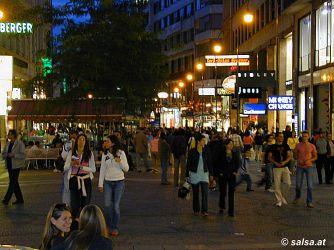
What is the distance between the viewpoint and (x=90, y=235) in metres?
5.01

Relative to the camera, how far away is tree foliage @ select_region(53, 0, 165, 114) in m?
26.0

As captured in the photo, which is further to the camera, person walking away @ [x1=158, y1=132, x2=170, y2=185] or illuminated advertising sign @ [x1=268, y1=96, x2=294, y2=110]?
illuminated advertising sign @ [x1=268, y1=96, x2=294, y2=110]

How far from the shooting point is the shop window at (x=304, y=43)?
3729 centimetres

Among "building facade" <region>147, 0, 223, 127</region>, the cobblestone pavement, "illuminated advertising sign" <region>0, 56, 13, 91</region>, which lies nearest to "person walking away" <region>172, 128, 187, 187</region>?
the cobblestone pavement

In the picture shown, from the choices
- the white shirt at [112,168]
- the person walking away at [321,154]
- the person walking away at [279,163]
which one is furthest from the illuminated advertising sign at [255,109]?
Result: the white shirt at [112,168]

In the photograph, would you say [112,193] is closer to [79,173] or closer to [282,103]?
[79,173]

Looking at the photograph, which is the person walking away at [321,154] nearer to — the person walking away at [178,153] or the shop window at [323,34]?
the person walking away at [178,153]

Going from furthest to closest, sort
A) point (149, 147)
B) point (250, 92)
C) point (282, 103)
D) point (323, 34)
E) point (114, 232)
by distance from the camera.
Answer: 1. point (250, 92)
2. point (323, 34)
3. point (282, 103)
4. point (149, 147)
5. point (114, 232)

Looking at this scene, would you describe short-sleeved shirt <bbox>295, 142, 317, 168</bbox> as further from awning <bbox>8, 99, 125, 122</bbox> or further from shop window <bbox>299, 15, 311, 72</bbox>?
shop window <bbox>299, 15, 311, 72</bbox>

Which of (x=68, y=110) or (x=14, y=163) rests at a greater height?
(x=68, y=110)

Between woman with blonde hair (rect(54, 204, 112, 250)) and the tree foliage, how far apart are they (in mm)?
20578

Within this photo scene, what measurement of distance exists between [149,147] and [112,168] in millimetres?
19675

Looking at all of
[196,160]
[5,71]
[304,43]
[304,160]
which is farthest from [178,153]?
[304,43]

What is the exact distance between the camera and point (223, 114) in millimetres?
70562
